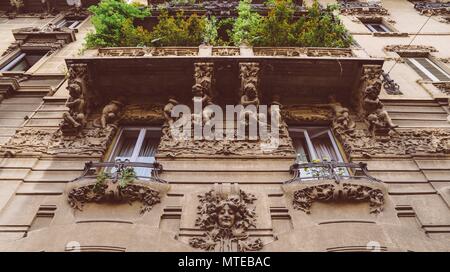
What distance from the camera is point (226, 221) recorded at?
655 cm

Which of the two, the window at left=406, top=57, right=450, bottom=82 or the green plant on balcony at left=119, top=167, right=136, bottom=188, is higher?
the window at left=406, top=57, right=450, bottom=82

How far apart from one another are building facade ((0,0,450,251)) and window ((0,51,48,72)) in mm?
1017

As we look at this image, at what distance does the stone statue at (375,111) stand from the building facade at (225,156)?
1.4 inches

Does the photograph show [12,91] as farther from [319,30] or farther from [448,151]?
[448,151]

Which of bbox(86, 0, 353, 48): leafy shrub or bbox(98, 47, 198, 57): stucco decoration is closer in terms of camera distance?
bbox(98, 47, 198, 57): stucco decoration

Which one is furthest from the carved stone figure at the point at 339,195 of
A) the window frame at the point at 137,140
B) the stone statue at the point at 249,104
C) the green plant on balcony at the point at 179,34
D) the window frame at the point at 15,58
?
the window frame at the point at 15,58

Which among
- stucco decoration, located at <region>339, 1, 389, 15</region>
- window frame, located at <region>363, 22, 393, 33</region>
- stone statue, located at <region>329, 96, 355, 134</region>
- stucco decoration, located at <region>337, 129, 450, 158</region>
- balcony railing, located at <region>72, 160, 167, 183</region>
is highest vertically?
stucco decoration, located at <region>339, 1, 389, 15</region>

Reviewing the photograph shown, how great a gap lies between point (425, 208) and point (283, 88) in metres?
4.76

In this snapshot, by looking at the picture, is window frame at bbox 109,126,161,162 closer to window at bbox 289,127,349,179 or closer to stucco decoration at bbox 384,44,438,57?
window at bbox 289,127,349,179

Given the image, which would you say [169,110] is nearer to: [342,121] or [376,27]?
[342,121]

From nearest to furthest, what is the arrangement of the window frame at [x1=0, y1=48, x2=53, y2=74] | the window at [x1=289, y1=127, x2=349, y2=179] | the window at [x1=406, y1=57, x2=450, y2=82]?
the window at [x1=289, y1=127, x2=349, y2=179] < the window at [x1=406, y1=57, x2=450, y2=82] < the window frame at [x1=0, y1=48, x2=53, y2=74]

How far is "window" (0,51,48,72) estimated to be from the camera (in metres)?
13.6

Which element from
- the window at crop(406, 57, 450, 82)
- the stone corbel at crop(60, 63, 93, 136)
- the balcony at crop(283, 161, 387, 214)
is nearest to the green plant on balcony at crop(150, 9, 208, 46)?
the stone corbel at crop(60, 63, 93, 136)

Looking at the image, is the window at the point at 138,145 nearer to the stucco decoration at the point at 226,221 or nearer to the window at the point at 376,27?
the stucco decoration at the point at 226,221
